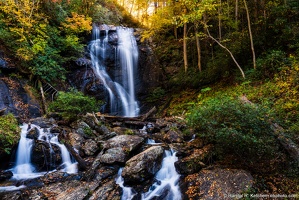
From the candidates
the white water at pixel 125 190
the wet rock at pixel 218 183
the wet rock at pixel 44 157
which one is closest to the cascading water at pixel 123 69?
the wet rock at pixel 44 157

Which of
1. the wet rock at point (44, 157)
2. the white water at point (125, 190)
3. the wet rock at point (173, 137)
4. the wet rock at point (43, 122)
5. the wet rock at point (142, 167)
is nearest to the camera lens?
the white water at point (125, 190)

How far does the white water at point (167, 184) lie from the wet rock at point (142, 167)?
25 cm

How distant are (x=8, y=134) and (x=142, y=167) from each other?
461 cm

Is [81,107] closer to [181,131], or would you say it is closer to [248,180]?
[181,131]

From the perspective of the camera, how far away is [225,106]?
563cm

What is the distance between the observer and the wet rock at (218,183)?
4.59 m

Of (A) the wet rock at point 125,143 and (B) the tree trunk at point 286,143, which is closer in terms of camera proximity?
(B) the tree trunk at point 286,143

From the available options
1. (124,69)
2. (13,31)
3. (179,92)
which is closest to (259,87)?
(179,92)

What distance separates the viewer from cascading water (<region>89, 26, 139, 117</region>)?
1388cm

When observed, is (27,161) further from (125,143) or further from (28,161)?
(125,143)

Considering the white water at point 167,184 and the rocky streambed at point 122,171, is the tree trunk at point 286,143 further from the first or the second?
the white water at point 167,184

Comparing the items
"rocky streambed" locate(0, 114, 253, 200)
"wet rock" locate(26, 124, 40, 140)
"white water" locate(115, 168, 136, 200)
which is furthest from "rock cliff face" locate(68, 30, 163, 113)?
"white water" locate(115, 168, 136, 200)

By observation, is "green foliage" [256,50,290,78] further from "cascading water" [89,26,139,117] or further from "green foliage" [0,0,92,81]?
"green foliage" [0,0,92,81]

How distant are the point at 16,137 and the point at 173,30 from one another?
14952 millimetres
